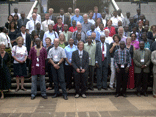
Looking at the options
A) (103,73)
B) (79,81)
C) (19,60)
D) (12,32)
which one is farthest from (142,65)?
(12,32)

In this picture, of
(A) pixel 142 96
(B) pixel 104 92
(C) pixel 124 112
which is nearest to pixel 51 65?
(B) pixel 104 92

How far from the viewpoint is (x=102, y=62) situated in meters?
7.89

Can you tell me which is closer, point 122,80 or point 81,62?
point 81,62

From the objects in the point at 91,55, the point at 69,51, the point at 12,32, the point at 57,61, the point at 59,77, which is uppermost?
the point at 12,32

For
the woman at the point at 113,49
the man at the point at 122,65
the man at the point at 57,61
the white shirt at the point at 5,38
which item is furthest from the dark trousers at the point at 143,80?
the white shirt at the point at 5,38

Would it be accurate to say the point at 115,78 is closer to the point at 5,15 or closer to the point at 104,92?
the point at 104,92

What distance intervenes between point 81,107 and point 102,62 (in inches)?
90.6

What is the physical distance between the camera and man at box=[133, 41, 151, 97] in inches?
299

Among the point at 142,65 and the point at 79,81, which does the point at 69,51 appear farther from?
the point at 142,65

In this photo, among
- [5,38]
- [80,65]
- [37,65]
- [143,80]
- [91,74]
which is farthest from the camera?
[5,38]

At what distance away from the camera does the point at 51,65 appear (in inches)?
289

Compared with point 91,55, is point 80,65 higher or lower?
lower

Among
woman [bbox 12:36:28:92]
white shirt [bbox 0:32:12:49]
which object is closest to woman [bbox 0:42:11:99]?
woman [bbox 12:36:28:92]

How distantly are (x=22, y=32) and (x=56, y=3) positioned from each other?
14124 millimetres
